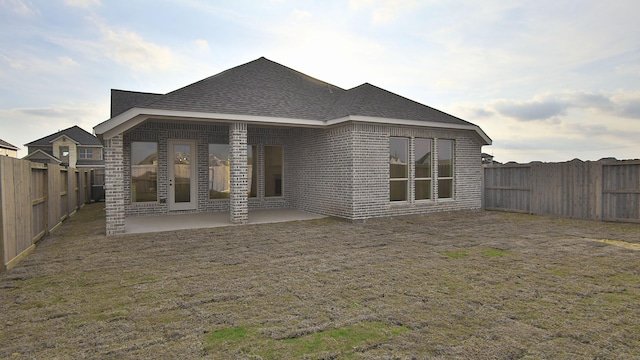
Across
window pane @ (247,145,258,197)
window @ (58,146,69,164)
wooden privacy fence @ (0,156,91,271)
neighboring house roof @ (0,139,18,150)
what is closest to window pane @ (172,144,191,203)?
window pane @ (247,145,258,197)

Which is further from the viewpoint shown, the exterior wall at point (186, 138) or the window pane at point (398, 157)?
the exterior wall at point (186, 138)

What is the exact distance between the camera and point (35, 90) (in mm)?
12562

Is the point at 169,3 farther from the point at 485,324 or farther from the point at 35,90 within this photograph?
the point at 485,324

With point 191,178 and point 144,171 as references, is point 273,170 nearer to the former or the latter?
point 191,178

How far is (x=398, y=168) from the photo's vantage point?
1070 centimetres

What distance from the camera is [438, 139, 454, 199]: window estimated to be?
1152 centimetres

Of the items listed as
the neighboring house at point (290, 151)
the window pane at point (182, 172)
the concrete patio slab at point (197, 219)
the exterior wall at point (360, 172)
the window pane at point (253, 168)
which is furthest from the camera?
the window pane at point (253, 168)

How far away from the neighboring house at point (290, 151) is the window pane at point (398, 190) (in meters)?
0.03

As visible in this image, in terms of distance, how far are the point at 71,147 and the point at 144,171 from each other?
3505 centimetres

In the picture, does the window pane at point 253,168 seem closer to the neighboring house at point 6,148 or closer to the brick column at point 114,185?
the brick column at point 114,185

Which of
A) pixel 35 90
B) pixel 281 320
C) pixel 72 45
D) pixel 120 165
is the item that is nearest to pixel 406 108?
pixel 120 165

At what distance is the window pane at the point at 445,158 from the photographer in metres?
11.5

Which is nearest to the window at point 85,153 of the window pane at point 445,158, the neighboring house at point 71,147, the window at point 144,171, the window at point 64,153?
the neighboring house at point 71,147

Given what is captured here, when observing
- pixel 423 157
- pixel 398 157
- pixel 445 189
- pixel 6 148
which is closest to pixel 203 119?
pixel 398 157
